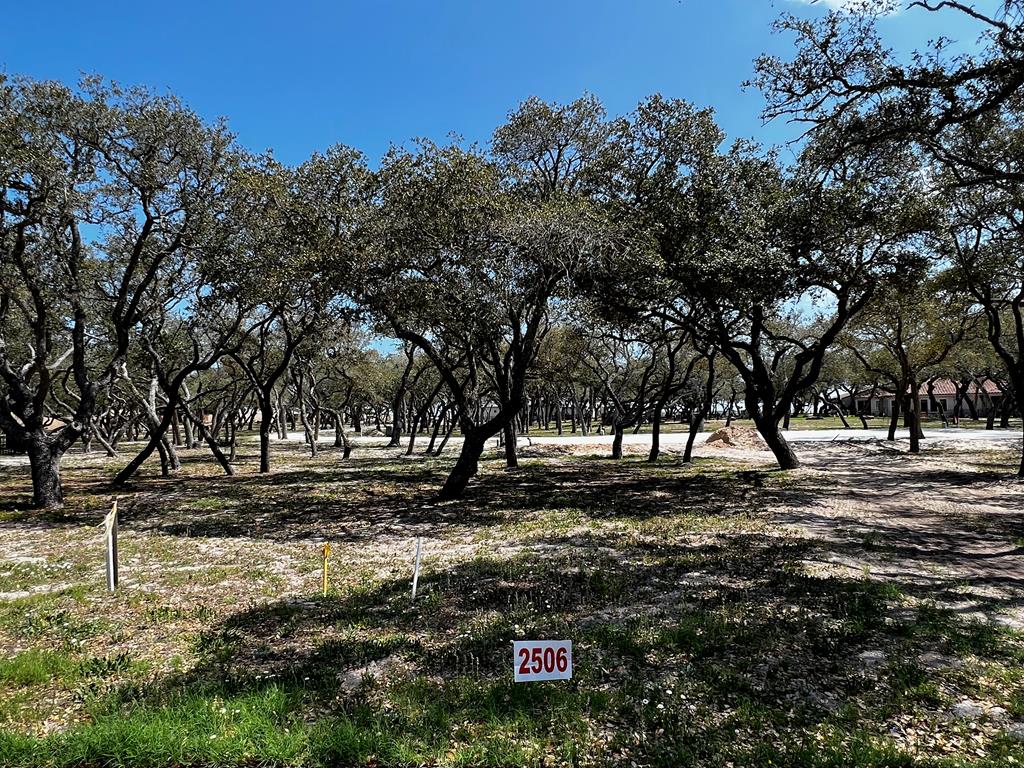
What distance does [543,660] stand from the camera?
393 centimetres

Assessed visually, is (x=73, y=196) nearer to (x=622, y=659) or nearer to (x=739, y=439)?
(x=622, y=659)

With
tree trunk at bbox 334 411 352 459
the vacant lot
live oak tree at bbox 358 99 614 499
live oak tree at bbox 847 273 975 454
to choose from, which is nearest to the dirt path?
the vacant lot

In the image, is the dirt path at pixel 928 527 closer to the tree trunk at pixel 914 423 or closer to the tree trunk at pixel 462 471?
the tree trunk at pixel 914 423

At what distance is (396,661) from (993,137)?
13609mm

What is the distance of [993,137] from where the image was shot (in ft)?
36.9

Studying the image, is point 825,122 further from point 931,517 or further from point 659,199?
point 931,517

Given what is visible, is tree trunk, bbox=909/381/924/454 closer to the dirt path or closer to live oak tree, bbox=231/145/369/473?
the dirt path

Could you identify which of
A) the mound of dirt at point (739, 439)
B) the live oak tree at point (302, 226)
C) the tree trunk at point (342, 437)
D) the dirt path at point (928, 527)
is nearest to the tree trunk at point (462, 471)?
the live oak tree at point (302, 226)

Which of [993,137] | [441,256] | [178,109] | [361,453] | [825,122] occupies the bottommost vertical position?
[361,453]

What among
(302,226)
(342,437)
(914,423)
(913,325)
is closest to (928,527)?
(302,226)

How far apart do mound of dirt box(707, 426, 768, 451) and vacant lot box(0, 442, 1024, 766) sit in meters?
16.8

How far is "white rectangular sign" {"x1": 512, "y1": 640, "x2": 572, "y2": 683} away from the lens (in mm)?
3863

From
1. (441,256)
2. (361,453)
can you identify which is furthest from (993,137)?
(361,453)

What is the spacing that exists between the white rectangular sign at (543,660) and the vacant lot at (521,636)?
8.1 inches
